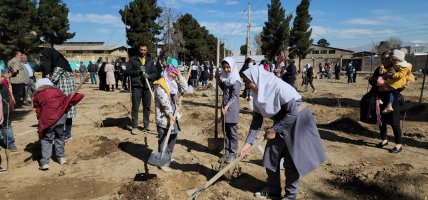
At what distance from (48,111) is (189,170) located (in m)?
2.18

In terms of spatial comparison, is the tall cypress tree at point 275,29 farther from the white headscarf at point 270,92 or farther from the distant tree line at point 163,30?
the white headscarf at point 270,92

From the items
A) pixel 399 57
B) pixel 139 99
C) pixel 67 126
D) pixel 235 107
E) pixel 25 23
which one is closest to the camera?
pixel 235 107

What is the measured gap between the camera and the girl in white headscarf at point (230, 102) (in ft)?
16.4

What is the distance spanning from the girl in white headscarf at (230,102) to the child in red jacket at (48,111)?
2.34 m

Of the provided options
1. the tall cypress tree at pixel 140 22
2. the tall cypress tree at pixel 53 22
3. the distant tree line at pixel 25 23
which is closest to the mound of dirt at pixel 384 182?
the tall cypress tree at pixel 140 22

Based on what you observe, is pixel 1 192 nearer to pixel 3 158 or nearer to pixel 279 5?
pixel 3 158

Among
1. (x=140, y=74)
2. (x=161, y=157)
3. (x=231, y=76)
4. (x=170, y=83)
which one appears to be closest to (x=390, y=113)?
(x=231, y=76)

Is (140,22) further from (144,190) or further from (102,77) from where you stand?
(144,190)

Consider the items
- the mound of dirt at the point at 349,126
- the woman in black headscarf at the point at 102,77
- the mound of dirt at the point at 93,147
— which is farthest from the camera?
the woman in black headscarf at the point at 102,77

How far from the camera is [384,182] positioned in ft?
14.0

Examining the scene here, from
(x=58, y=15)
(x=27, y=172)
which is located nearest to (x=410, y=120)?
(x=27, y=172)

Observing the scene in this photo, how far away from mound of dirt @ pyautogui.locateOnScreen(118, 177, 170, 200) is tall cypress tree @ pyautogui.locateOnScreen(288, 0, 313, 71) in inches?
1755

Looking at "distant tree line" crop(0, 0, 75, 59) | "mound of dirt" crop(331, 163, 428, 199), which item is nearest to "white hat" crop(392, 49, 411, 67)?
"mound of dirt" crop(331, 163, 428, 199)

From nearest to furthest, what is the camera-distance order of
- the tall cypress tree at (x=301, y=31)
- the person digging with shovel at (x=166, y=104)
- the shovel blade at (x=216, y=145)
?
the person digging with shovel at (x=166, y=104)
the shovel blade at (x=216, y=145)
the tall cypress tree at (x=301, y=31)
